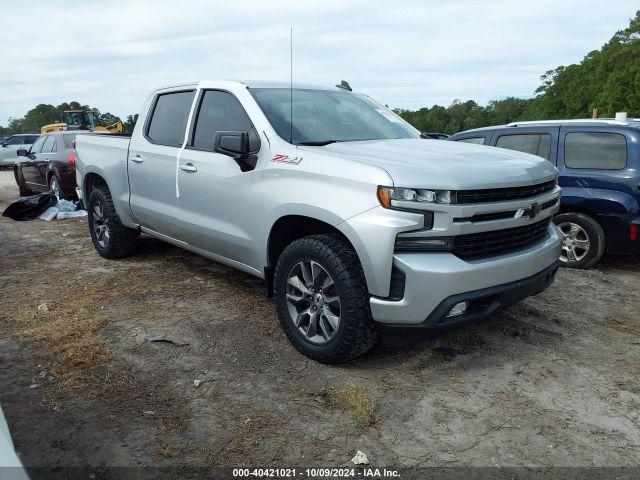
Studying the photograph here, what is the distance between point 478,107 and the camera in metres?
87.8

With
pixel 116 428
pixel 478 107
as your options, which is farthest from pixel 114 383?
pixel 478 107

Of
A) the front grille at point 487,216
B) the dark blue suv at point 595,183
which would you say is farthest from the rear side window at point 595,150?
the front grille at point 487,216

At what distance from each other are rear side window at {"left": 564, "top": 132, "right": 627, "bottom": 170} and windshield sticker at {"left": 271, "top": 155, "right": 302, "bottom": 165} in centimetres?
365

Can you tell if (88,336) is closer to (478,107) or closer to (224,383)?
(224,383)

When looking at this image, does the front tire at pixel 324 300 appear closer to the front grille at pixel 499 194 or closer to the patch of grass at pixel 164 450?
the front grille at pixel 499 194

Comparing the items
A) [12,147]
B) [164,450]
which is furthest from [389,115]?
[12,147]

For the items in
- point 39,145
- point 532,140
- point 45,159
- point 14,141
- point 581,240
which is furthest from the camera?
Result: point 14,141

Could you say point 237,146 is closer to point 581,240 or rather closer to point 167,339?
point 167,339

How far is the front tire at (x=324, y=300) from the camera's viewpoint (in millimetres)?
3217

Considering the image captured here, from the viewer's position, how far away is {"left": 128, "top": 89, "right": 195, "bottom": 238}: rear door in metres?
4.72

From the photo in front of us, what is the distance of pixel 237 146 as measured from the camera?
3680 millimetres

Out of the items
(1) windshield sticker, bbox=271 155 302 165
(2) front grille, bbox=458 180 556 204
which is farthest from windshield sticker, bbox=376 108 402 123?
(2) front grille, bbox=458 180 556 204

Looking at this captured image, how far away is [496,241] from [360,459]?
152cm

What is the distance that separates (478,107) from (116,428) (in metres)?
91.8
